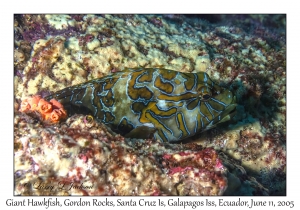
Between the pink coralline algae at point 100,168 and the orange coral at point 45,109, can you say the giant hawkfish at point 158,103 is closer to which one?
the orange coral at point 45,109

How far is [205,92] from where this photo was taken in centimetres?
525

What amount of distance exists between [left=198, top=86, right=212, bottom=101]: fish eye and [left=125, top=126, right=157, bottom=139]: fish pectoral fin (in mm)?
1131

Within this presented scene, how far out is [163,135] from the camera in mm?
5477

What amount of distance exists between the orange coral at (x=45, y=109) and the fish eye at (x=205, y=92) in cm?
255

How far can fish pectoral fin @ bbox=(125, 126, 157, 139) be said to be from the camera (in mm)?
5391

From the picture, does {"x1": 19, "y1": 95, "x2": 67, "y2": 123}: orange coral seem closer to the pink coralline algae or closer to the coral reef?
the pink coralline algae

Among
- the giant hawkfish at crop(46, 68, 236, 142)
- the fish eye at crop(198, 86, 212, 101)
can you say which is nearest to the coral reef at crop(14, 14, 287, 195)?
the giant hawkfish at crop(46, 68, 236, 142)

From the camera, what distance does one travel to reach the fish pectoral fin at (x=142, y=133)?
5391 mm

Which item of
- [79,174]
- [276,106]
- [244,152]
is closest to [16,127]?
[79,174]

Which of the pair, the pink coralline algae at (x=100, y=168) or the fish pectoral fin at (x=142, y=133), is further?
the fish pectoral fin at (x=142, y=133)

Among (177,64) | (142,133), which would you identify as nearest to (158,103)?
(142,133)

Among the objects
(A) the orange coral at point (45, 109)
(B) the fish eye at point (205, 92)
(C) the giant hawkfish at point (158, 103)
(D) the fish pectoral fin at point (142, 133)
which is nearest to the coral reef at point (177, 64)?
(C) the giant hawkfish at point (158, 103)
